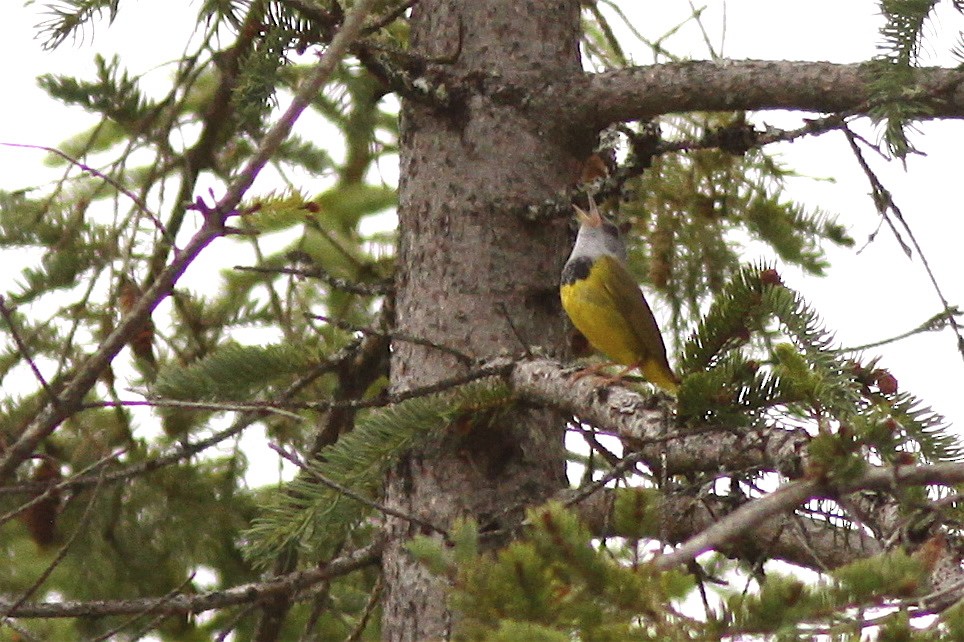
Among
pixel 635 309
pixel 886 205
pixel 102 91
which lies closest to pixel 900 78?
pixel 886 205

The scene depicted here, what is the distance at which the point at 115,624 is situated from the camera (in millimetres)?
4961

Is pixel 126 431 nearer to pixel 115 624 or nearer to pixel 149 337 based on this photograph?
pixel 149 337

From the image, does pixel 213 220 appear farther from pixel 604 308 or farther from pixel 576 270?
pixel 604 308

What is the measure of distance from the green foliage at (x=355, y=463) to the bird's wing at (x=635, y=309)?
4.61ft

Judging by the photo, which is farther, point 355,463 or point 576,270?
point 576,270

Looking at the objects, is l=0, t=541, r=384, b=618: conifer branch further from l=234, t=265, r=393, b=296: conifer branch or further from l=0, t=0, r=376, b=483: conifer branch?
l=0, t=0, r=376, b=483: conifer branch

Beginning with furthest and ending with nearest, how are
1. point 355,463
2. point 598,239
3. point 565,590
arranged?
1. point 598,239
2. point 355,463
3. point 565,590

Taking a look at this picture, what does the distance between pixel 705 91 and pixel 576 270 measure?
0.77 metres


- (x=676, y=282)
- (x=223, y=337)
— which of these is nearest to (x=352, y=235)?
(x=223, y=337)

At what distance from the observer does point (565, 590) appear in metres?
1.78

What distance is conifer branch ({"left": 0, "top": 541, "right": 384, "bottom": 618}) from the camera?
345 centimetres

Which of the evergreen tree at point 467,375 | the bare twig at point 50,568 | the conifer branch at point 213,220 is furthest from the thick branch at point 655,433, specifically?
the bare twig at point 50,568

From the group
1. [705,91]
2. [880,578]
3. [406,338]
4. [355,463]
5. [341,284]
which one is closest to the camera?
[880,578]

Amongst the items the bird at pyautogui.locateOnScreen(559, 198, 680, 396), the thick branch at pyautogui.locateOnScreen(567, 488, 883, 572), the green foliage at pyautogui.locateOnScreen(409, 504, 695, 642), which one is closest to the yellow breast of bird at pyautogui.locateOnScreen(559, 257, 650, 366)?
the bird at pyautogui.locateOnScreen(559, 198, 680, 396)
